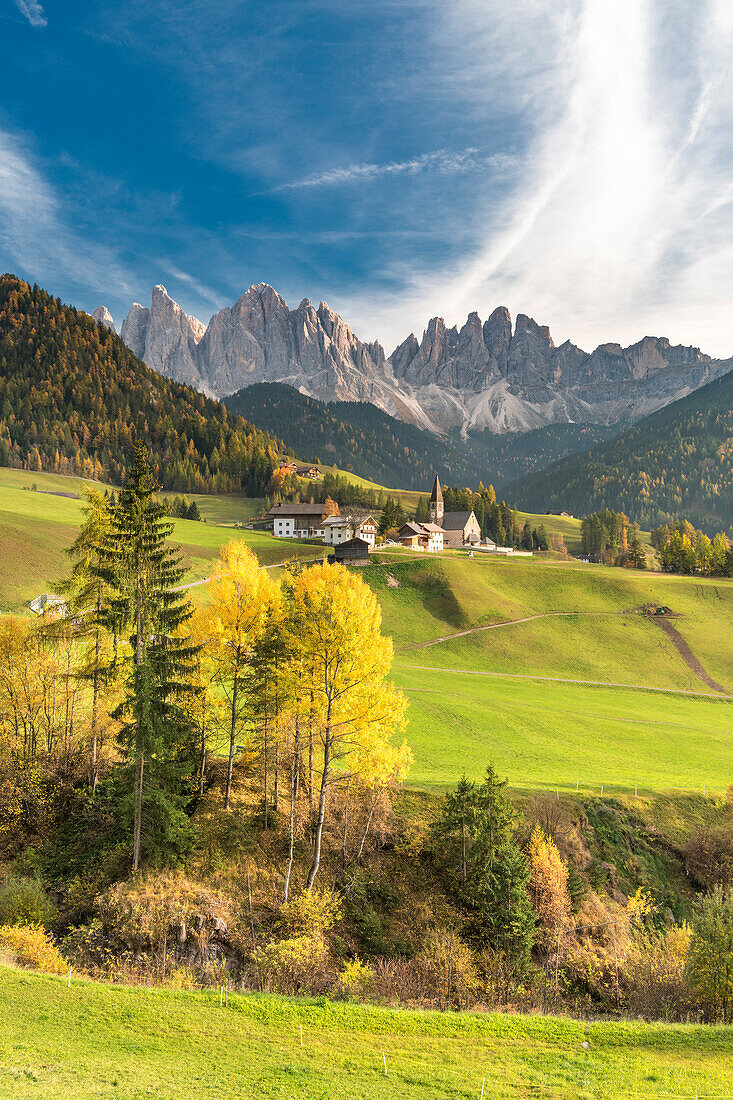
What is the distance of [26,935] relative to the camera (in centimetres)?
1964

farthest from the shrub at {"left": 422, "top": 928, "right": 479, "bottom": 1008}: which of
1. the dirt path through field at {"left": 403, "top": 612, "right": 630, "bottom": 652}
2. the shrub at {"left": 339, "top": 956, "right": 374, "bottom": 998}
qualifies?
the dirt path through field at {"left": 403, "top": 612, "right": 630, "bottom": 652}

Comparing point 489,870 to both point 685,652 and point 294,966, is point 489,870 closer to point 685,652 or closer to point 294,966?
point 294,966

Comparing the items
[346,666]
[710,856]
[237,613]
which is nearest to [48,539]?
[237,613]

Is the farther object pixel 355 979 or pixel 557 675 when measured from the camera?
pixel 557 675

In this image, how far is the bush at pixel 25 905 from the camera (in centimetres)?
2089

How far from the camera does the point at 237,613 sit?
25.5 m

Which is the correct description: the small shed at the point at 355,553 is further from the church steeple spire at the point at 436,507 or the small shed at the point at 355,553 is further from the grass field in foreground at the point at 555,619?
the church steeple spire at the point at 436,507

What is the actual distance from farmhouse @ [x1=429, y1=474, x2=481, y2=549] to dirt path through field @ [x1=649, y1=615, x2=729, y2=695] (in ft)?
197

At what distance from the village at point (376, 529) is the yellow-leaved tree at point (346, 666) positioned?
79676 millimetres

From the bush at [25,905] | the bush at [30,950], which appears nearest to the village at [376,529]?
the bush at [25,905]

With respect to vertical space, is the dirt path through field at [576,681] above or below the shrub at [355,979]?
above

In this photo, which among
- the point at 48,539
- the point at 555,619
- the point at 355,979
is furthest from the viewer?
the point at 555,619

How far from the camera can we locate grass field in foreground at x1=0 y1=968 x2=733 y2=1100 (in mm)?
12633

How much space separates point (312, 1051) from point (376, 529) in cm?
11149
